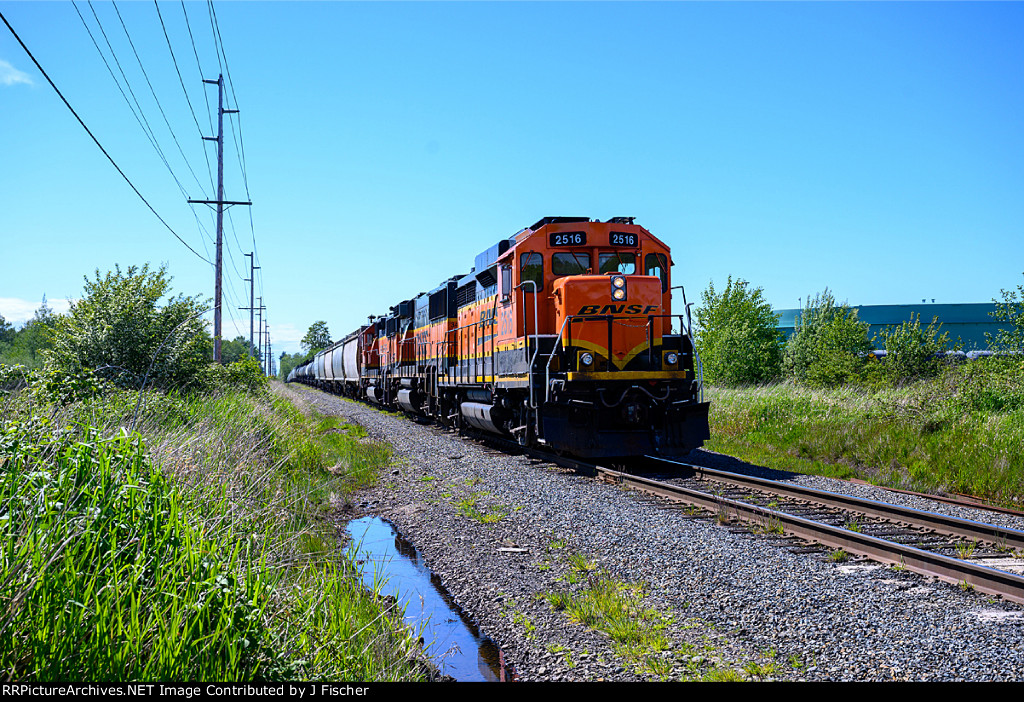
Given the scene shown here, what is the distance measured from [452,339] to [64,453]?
13.1 m

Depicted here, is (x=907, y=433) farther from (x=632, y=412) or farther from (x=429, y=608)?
(x=429, y=608)

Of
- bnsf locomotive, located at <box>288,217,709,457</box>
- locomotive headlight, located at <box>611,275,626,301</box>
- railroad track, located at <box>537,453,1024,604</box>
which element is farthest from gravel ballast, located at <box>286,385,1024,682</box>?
locomotive headlight, located at <box>611,275,626,301</box>

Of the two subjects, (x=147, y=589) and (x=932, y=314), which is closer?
(x=147, y=589)

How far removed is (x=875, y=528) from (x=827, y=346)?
28.8 m

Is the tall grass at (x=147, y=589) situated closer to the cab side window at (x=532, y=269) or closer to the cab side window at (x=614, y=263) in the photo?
the cab side window at (x=532, y=269)

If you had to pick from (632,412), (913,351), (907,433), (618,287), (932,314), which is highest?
(932,314)

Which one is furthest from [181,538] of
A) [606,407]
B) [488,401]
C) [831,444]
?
[831,444]

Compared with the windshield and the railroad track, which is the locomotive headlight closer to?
the windshield

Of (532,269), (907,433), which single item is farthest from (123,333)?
(907,433)

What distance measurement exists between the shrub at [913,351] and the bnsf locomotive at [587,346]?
1513 centimetres

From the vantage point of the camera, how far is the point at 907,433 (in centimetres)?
1196

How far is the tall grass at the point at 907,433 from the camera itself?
9.80 metres

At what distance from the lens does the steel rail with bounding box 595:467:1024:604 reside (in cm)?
500

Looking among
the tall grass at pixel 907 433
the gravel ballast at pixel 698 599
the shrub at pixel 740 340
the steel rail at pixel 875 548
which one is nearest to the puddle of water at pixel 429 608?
the gravel ballast at pixel 698 599
